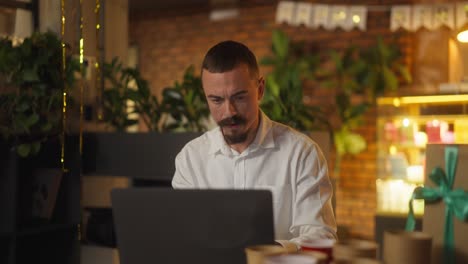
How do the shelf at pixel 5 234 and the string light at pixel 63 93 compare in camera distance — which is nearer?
the shelf at pixel 5 234

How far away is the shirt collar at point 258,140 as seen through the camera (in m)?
1.76

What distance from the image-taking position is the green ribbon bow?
3.27ft

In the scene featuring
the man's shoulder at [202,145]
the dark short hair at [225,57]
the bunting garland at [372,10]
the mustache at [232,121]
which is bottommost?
the man's shoulder at [202,145]

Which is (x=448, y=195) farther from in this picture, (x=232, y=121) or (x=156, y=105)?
(x=156, y=105)

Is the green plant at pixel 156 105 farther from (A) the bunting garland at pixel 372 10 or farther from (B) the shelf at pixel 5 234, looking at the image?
(A) the bunting garland at pixel 372 10

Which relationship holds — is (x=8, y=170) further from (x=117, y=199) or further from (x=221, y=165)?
(x=117, y=199)

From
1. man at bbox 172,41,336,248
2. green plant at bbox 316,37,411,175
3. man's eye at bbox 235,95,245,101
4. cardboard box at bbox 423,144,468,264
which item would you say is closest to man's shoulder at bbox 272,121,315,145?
man at bbox 172,41,336,248

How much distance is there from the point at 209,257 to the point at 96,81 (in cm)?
294

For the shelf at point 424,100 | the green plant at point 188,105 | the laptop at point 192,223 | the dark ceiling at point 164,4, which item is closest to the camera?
the laptop at point 192,223

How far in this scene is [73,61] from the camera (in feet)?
10.6

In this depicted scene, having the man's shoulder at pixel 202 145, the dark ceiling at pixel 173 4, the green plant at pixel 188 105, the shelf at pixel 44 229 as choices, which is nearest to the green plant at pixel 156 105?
the green plant at pixel 188 105

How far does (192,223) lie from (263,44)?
565cm

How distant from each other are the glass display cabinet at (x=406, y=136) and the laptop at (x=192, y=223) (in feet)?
13.4

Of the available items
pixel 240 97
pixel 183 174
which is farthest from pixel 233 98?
pixel 183 174
